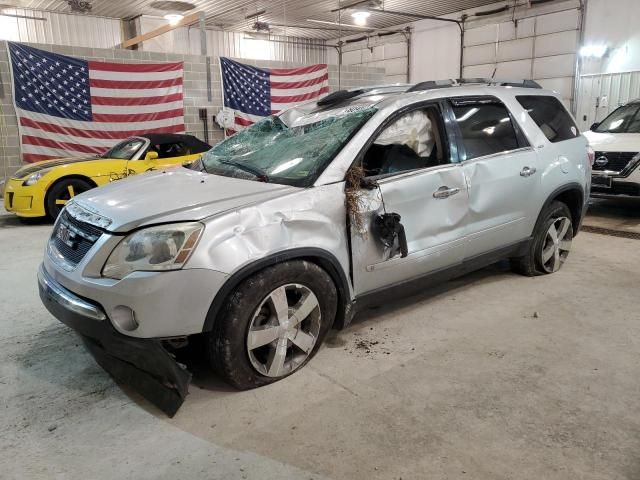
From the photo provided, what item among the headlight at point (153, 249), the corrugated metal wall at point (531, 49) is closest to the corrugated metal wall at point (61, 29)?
the corrugated metal wall at point (531, 49)

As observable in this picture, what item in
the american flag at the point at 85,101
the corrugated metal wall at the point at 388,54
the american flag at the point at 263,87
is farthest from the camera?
the corrugated metal wall at the point at 388,54

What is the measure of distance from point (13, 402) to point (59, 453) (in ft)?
1.98

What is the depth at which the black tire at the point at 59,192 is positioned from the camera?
22.8ft

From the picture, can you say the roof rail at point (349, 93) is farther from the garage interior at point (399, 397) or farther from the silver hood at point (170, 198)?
the garage interior at point (399, 397)

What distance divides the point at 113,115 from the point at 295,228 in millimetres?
8521

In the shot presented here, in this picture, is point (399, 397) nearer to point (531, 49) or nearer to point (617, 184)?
point (617, 184)

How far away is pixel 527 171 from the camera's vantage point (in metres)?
3.91

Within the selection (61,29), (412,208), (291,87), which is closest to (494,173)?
(412,208)

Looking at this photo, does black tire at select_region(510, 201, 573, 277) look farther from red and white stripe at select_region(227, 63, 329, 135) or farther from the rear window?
red and white stripe at select_region(227, 63, 329, 135)

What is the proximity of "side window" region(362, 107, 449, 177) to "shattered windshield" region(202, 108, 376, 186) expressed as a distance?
191mm

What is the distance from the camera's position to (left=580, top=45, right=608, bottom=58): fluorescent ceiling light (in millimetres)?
12977

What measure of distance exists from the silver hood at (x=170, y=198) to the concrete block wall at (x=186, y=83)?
7.38 meters

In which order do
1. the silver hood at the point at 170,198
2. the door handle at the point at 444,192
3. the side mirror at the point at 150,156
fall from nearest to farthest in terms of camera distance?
1. the silver hood at the point at 170,198
2. the door handle at the point at 444,192
3. the side mirror at the point at 150,156

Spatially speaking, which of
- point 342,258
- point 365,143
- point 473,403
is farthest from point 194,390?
point 365,143
